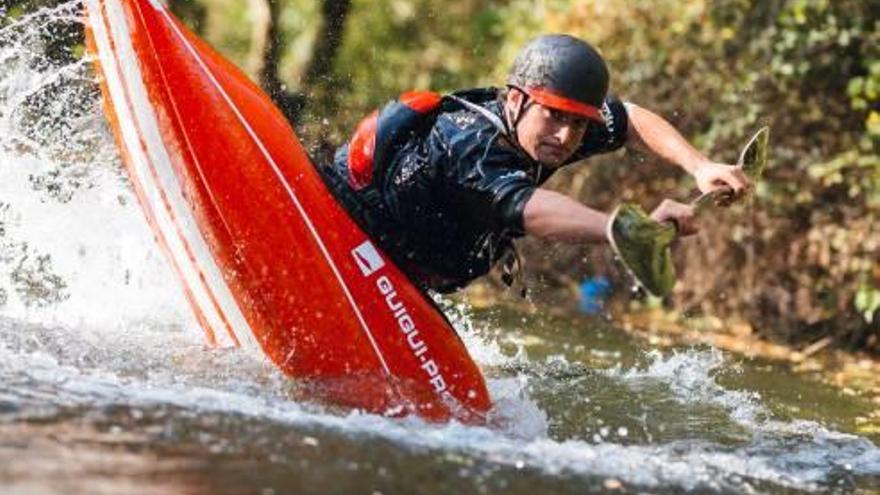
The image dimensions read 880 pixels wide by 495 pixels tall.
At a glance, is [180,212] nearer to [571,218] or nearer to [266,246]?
[266,246]

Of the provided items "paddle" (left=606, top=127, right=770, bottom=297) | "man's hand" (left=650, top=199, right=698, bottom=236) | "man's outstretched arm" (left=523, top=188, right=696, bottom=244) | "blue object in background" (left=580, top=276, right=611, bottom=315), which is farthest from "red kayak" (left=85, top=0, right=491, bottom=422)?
"blue object in background" (left=580, top=276, right=611, bottom=315)

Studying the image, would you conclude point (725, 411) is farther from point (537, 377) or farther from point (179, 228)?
point (179, 228)

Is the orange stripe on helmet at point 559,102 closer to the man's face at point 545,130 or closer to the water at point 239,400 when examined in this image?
the man's face at point 545,130

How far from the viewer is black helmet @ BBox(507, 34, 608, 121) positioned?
15.8 ft

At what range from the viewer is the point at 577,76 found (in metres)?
4.82

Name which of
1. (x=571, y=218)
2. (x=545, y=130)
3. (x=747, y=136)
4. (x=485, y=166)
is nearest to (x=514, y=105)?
(x=545, y=130)

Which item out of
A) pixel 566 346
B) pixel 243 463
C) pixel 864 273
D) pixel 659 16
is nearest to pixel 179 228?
pixel 243 463

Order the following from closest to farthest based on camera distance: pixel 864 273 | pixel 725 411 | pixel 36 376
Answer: pixel 36 376, pixel 725 411, pixel 864 273

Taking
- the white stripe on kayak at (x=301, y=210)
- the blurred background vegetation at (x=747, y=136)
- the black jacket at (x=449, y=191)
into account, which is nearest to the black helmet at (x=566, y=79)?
the black jacket at (x=449, y=191)

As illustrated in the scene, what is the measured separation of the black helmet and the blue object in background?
4.99m

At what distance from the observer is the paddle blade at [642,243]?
4137 millimetres

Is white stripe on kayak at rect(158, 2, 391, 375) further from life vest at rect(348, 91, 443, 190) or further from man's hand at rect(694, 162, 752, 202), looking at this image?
man's hand at rect(694, 162, 752, 202)

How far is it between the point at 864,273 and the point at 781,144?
109cm

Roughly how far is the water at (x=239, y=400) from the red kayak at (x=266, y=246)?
0.61 ft
